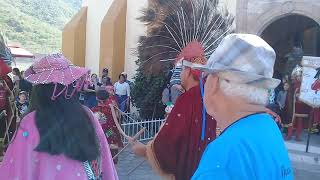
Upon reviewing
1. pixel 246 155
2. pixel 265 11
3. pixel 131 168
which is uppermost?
pixel 265 11

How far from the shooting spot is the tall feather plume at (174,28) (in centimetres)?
555

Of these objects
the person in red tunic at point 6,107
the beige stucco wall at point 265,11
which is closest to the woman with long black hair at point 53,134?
the person in red tunic at point 6,107

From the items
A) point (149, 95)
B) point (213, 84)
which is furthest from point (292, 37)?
point (213, 84)

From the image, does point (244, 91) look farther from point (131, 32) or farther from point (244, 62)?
point (131, 32)

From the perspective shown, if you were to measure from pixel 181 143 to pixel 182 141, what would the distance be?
0.02 meters

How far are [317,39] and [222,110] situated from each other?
52.8ft

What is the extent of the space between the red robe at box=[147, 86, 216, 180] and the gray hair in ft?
7.03

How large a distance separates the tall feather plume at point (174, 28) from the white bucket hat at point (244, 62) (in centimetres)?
353

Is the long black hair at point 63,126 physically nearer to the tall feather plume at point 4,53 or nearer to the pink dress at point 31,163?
the pink dress at point 31,163

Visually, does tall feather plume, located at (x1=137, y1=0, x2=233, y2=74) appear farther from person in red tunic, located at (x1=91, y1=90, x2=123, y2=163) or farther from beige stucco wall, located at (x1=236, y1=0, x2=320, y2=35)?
beige stucco wall, located at (x1=236, y1=0, x2=320, y2=35)

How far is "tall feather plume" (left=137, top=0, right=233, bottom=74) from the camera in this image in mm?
5547

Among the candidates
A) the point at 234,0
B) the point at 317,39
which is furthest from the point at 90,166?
the point at 317,39

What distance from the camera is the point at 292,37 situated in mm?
16844

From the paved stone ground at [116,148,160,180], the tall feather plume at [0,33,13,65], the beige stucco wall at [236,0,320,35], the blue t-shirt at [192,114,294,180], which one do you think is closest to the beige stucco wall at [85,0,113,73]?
the beige stucco wall at [236,0,320,35]
